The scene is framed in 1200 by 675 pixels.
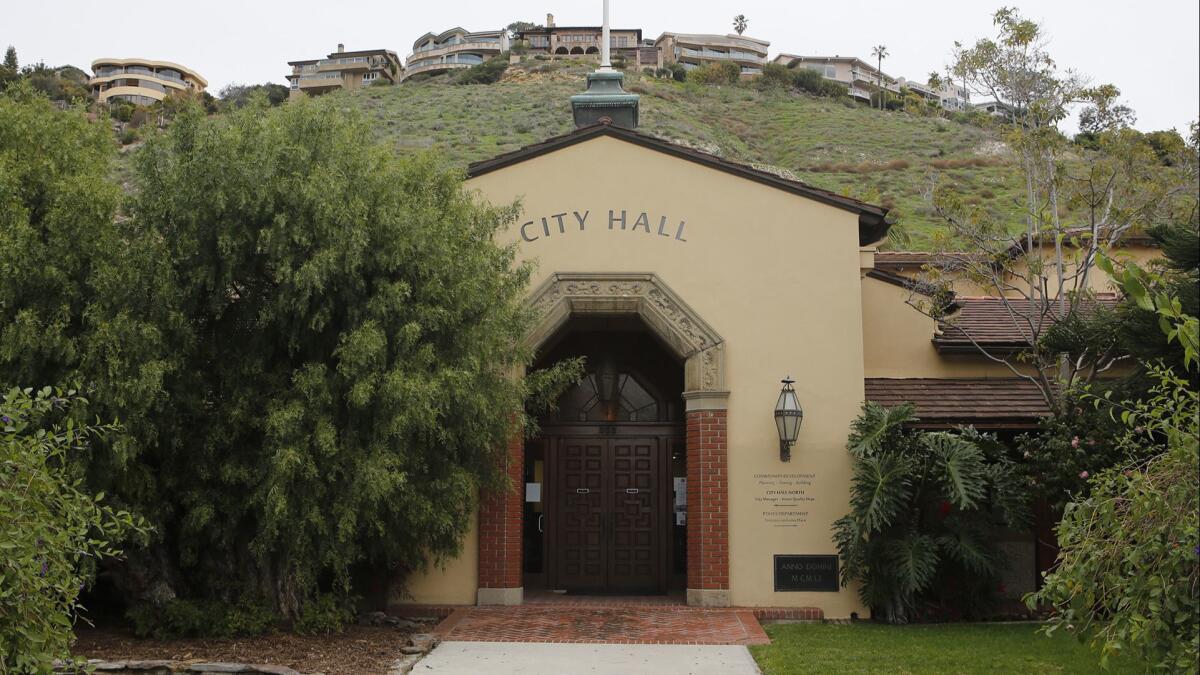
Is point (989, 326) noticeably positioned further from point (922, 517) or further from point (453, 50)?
point (453, 50)

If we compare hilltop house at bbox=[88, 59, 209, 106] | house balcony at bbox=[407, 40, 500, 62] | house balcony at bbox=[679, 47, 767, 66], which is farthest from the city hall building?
hilltop house at bbox=[88, 59, 209, 106]

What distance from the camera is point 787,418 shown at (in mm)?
12953

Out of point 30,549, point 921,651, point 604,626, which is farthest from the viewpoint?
point 604,626

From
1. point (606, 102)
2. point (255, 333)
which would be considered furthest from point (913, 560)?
point (606, 102)

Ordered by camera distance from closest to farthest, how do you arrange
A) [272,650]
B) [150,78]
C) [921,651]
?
[272,650] < [921,651] < [150,78]

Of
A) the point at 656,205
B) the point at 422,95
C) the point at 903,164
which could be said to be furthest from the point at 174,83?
the point at 656,205

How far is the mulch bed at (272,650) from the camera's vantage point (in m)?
9.45

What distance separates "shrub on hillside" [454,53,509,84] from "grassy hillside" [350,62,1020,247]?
54.5 inches

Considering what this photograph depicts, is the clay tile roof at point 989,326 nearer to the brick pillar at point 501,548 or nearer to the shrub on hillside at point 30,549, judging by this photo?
the brick pillar at point 501,548

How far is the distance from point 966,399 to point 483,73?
7226 cm

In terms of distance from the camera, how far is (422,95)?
7406 centimetres

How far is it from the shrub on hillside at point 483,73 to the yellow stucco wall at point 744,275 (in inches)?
2750

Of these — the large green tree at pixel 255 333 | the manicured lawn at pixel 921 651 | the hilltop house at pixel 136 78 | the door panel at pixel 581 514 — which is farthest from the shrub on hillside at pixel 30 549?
the hilltop house at pixel 136 78

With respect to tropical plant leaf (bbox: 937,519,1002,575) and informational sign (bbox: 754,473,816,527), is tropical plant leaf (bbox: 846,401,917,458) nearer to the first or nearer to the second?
informational sign (bbox: 754,473,816,527)
